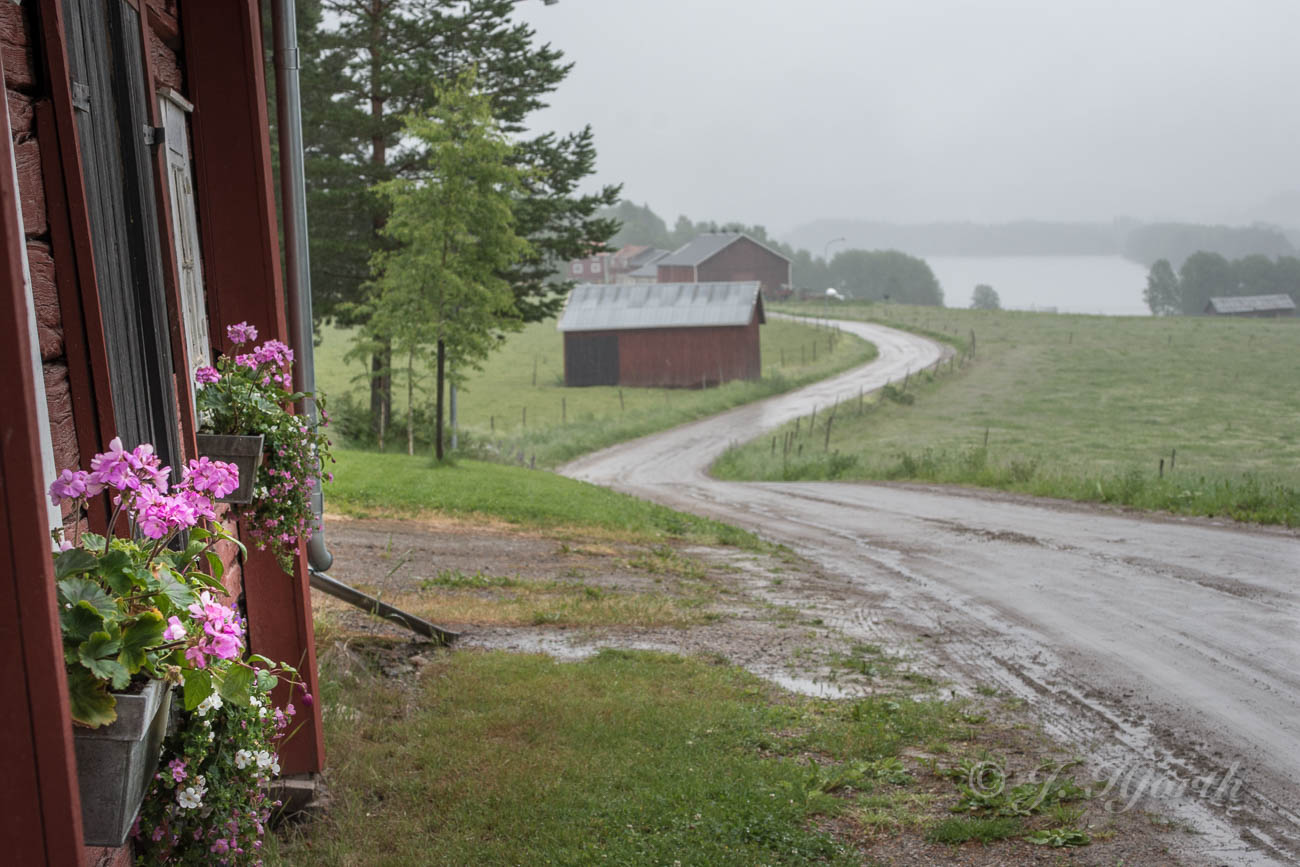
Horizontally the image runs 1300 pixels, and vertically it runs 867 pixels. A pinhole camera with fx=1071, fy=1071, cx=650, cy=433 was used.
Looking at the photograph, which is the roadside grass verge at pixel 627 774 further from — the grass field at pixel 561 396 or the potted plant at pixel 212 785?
the grass field at pixel 561 396

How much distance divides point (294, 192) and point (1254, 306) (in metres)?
98.3

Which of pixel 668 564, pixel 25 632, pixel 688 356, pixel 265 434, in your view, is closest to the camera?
pixel 25 632

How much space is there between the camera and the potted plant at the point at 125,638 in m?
2.25

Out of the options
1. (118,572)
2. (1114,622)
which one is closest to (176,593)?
(118,572)

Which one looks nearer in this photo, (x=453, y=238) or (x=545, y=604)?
(x=545, y=604)

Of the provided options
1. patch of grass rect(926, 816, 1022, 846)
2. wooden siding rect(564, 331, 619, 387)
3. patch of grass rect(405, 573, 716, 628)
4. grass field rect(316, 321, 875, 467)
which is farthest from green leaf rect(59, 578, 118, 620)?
wooden siding rect(564, 331, 619, 387)

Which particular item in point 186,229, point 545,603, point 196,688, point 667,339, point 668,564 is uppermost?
point 186,229

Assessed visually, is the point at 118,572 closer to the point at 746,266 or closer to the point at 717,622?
the point at 717,622

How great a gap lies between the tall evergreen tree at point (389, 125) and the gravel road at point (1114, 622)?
9264 mm

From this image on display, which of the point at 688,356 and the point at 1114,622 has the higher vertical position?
the point at 1114,622

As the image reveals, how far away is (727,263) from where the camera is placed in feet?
290

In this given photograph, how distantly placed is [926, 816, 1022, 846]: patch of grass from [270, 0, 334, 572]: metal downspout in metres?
3.76

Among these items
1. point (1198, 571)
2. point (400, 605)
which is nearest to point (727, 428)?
point (1198, 571)

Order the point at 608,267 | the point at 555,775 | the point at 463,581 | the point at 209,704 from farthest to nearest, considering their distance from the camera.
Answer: the point at 608,267 → the point at 463,581 → the point at 555,775 → the point at 209,704
